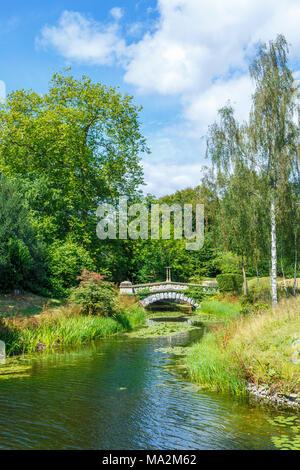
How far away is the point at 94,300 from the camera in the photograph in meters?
17.2

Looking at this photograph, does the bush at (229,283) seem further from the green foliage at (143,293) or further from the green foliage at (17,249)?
the green foliage at (17,249)

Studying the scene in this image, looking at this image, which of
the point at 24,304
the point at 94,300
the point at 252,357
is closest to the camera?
the point at 252,357

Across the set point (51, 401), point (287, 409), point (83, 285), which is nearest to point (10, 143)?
point (83, 285)

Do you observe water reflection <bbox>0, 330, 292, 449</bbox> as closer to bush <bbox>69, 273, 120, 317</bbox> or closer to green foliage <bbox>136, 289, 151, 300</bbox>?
bush <bbox>69, 273, 120, 317</bbox>

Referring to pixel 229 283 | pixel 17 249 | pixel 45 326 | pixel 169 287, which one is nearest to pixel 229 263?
pixel 229 283

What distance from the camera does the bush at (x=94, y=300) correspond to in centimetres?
1703

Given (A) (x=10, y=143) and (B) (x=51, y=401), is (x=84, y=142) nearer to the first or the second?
(A) (x=10, y=143)

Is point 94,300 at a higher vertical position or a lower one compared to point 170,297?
higher

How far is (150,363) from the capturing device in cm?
1125

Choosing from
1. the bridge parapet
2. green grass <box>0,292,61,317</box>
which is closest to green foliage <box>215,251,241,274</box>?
the bridge parapet

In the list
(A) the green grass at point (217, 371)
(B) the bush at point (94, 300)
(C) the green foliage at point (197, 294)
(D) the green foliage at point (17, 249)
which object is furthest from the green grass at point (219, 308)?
(A) the green grass at point (217, 371)

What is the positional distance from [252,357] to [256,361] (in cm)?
18

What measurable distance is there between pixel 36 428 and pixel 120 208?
67.2ft

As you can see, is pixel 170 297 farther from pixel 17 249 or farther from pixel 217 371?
pixel 217 371
